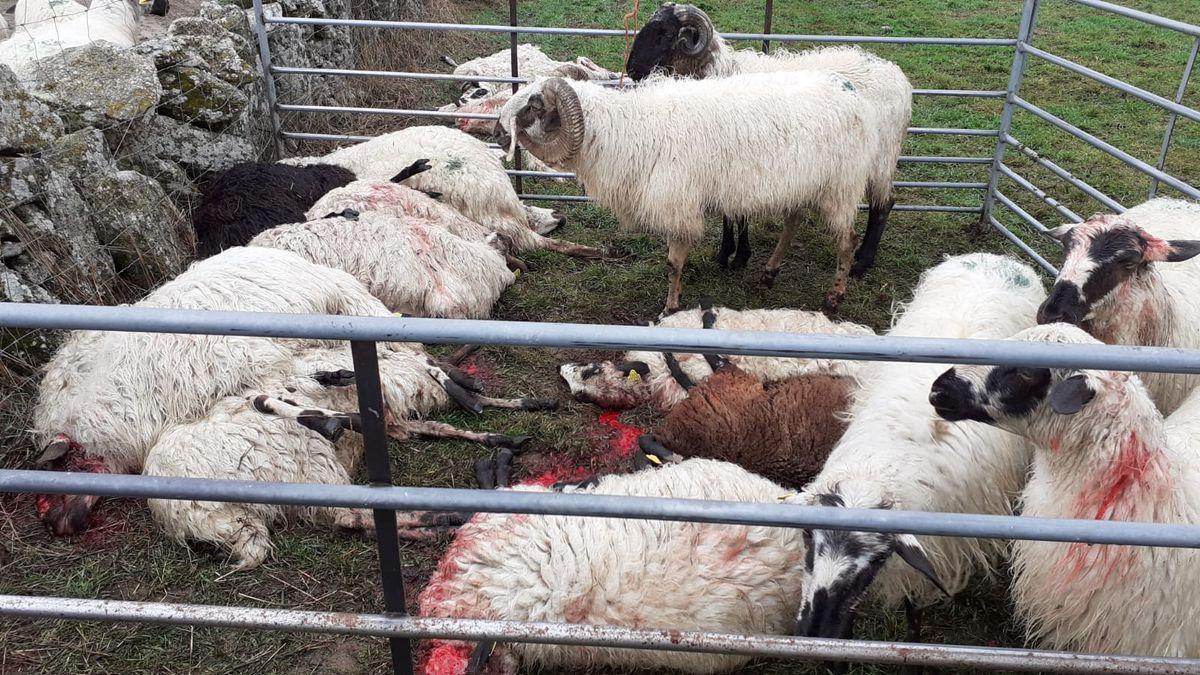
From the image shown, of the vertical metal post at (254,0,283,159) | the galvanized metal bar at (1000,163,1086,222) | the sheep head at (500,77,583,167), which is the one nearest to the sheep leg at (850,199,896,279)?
the galvanized metal bar at (1000,163,1086,222)

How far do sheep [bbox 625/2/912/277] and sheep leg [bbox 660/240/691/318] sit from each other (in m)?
0.89

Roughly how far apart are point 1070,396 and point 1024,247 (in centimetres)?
486

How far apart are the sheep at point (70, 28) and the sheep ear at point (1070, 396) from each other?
760 centimetres

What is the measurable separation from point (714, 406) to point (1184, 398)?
2179mm

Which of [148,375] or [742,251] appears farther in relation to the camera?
[742,251]

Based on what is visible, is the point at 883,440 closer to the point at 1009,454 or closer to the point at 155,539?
the point at 1009,454

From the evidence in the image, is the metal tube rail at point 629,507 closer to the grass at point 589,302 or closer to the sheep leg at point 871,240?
the grass at point 589,302

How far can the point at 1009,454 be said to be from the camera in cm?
367

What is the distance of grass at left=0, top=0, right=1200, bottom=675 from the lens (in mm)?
3463

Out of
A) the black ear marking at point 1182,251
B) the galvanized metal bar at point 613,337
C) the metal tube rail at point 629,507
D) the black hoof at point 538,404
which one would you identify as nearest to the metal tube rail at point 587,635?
the metal tube rail at point 629,507

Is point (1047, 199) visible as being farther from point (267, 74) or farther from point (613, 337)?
point (267, 74)

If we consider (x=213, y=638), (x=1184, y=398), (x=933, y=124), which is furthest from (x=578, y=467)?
(x=933, y=124)

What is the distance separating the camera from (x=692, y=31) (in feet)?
22.0

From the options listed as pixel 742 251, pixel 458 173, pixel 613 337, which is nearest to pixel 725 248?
pixel 742 251
